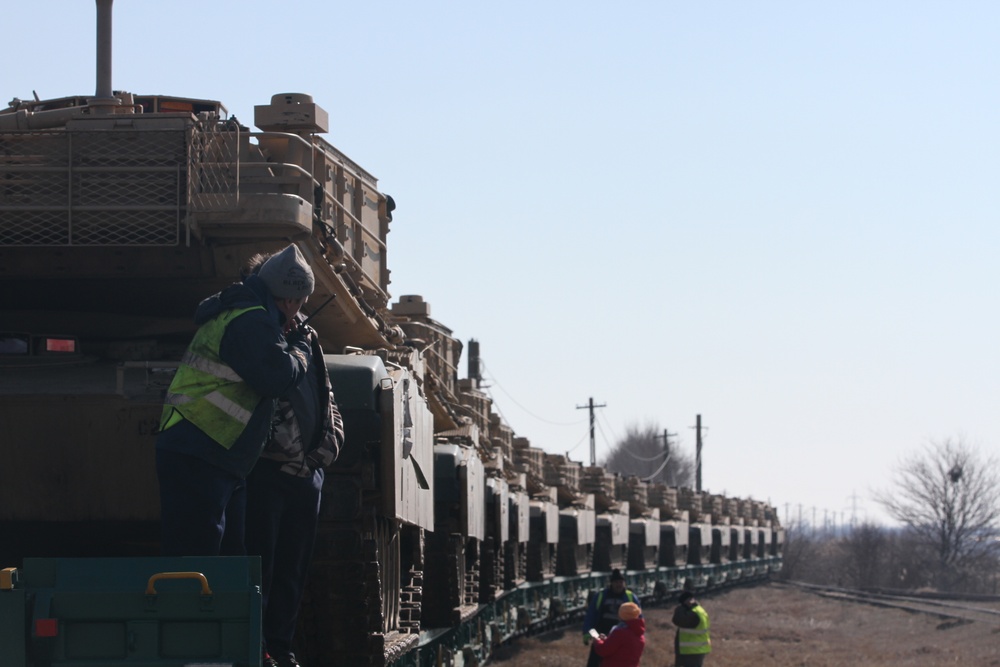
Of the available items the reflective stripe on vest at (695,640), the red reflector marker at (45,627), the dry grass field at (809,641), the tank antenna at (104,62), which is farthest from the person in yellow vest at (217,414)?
the dry grass field at (809,641)

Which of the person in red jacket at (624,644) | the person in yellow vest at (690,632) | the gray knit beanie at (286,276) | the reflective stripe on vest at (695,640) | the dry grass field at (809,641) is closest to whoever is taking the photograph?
the gray knit beanie at (286,276)

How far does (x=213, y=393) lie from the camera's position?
5645 millimetres

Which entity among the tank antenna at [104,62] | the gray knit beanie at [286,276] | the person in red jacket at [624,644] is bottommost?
the person in red jacket at [624,644]

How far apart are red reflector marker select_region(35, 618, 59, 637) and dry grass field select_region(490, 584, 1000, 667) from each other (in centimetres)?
1343

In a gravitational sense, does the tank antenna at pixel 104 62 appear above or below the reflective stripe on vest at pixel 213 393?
above

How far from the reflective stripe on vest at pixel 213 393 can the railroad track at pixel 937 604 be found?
23690mm

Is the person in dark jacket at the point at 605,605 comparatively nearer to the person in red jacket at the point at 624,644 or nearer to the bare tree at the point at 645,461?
the person in red jacket at the point at 624,644

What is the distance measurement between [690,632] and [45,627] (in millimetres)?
11601

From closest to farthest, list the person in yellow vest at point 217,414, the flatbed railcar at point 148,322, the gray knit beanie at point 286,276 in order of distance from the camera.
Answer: the person in yellow vest at point 217,414, the gray knit beanie at point 286,276, the flatbed railcar at point 148,322

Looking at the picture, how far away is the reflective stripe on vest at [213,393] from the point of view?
5.62m

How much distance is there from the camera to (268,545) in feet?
20.2

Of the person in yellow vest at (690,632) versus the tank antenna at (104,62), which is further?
the person in yellow vest at (690,632)

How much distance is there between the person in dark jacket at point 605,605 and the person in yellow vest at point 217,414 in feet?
23.9

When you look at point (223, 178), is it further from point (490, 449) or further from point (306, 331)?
point (490, 449)
